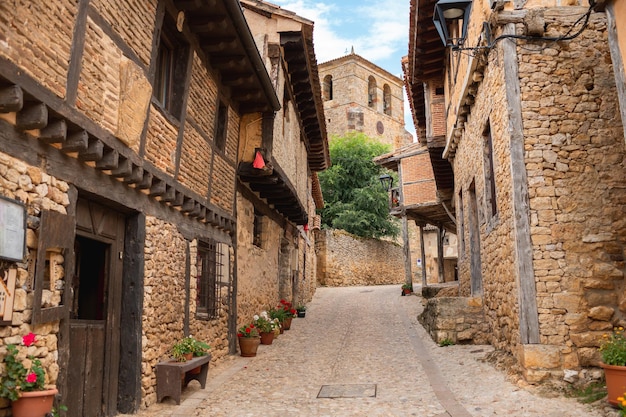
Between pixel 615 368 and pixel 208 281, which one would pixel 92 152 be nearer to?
pixel 208 281

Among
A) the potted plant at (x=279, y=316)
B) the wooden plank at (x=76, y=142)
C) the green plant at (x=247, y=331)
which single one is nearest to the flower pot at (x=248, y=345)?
the green plant at (x=247, y=331)

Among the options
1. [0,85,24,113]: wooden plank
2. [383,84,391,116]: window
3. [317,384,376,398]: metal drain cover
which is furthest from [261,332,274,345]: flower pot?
[383,84,391,116]: window

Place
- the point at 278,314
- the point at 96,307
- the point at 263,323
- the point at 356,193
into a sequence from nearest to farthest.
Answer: the point at 96,307, the point at 263,323, the point at 278,314, the point at 356,193

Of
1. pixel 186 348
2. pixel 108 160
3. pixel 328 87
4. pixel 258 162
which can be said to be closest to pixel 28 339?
pixel 108 160

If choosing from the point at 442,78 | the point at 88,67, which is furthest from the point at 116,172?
the point at 442,78

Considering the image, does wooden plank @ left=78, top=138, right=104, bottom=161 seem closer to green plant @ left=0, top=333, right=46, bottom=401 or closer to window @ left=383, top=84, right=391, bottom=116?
green plant @ left=0, top=333, right=46, bottom=401

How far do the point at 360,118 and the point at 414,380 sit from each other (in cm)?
3530

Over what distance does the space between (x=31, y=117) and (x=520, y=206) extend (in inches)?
203

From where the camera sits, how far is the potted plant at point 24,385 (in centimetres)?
343

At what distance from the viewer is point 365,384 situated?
682cm

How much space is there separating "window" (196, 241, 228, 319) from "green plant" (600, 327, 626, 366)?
5271mm

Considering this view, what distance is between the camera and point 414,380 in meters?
6.91

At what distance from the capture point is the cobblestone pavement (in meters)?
5.49

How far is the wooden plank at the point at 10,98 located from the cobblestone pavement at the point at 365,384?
357 centimetres
